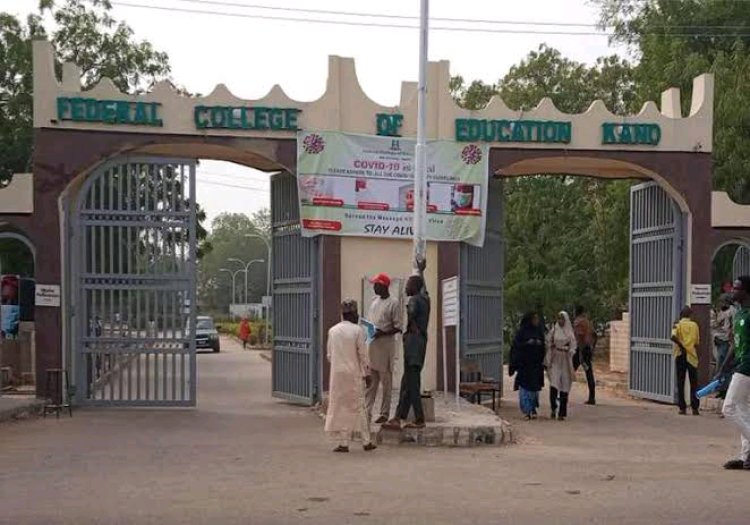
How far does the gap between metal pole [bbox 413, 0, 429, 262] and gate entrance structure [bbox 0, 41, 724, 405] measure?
2.49 metres

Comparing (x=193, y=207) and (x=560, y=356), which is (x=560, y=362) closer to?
(x=560, y=356)

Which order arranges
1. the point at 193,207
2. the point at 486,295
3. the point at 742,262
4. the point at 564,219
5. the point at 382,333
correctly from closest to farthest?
the point at 382,333 → the point at 193,207 → the point at 486,295 → the point at 742,262 → the point at 564,219

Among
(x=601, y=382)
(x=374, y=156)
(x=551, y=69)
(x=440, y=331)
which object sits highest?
(x=551, y=69)

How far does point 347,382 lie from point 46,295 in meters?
6.61

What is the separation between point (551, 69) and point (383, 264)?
2809 cm

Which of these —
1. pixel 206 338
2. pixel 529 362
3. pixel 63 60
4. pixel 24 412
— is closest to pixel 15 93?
pixel 63 60

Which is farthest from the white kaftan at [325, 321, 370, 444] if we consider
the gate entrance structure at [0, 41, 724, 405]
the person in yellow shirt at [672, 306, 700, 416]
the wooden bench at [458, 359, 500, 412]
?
the person in yellow shirt at [672, 306, 700, 416]

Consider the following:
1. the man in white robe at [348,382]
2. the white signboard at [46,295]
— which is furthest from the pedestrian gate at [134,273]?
the man in white robe at [348,382]

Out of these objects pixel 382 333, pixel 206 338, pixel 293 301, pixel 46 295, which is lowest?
pixel 206 338

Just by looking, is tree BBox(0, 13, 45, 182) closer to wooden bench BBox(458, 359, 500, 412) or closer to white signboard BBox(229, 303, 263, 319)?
wooden bench BBox(458, 359, 500, 412)

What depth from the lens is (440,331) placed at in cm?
1702

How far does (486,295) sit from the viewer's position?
1839 centimetres

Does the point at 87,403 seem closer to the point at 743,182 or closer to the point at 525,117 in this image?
the point at 525,117


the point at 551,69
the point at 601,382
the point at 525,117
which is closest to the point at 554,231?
the point at 551,69
